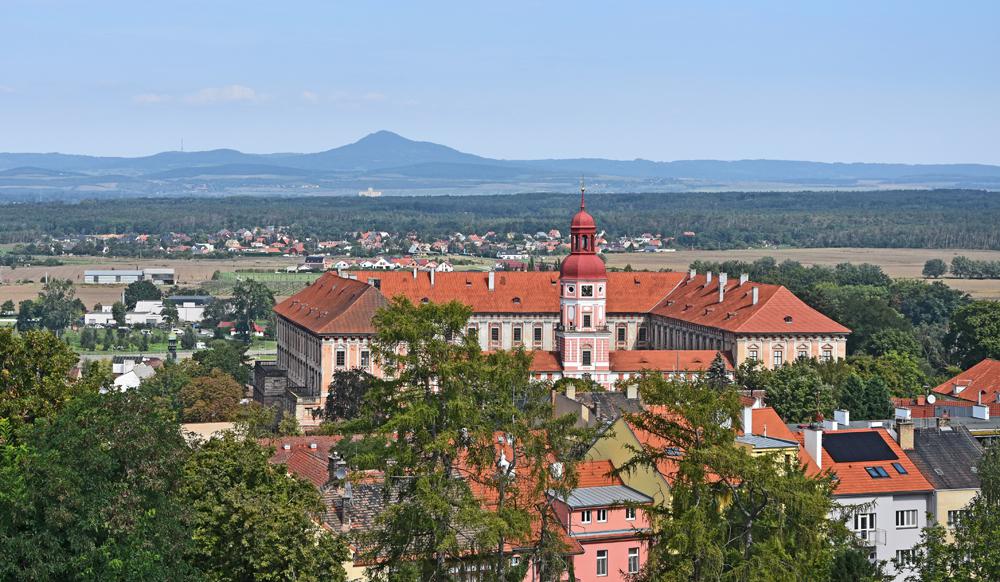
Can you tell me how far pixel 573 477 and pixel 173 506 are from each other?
30.8ft

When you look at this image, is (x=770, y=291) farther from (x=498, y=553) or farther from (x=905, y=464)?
(x=498, y=553)

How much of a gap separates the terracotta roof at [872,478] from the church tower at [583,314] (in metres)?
47.6

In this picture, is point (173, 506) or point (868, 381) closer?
point (173, 506)

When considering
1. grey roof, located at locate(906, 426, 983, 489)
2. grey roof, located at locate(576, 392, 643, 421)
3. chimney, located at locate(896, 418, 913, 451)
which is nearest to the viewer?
grey roof, located at locate(906, 426, 983, 489)

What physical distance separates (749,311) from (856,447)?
168ft

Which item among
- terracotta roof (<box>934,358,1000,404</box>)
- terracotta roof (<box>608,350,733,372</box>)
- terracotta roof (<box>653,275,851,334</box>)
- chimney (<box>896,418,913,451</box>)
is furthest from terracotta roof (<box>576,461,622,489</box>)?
terracotta roof (<box>653,275,851,334</box>)

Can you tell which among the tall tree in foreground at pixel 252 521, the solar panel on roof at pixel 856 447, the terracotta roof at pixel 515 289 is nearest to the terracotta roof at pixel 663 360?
the terracotta roof at pixel 515 289

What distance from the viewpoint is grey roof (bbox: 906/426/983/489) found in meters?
57.8

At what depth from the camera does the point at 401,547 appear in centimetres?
3825

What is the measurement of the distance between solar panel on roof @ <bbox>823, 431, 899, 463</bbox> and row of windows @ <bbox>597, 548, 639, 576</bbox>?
11.3 metres

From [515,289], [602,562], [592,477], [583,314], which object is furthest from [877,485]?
[515,289]

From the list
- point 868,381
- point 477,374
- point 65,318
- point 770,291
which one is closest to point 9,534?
point 477,374

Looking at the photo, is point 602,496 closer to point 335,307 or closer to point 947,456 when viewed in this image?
point 947,456

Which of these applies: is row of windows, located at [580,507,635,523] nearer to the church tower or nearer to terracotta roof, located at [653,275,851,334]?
the church tower
